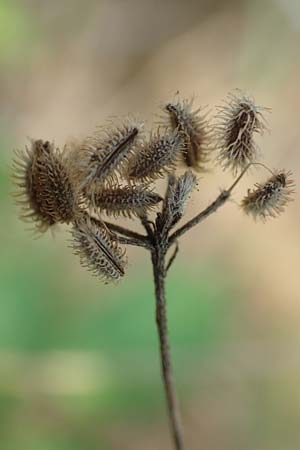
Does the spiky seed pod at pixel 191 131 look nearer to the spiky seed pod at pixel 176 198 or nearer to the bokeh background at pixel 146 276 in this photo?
the spiky seed pod at pixel 176 198

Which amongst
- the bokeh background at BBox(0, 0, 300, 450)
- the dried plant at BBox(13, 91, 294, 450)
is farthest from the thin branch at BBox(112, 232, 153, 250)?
the bokeh background at BBox(0, 0, 300, 450)

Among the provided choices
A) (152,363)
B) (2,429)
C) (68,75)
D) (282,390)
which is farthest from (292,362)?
(68,75)

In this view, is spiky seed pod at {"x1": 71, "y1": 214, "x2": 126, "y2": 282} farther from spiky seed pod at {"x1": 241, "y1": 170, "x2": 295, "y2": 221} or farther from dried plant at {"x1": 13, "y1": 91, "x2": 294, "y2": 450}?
spiky seed pod at {"x1": 241, "y1": 170, "x2": 295, "y2": 221}

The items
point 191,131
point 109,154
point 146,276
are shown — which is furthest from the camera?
point 146,276

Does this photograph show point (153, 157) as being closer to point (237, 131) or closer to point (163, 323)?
point (237, 131)

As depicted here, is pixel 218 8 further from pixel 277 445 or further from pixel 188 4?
pixel 277 445

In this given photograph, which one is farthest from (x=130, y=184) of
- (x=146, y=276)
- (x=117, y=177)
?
(x=146, y=276)

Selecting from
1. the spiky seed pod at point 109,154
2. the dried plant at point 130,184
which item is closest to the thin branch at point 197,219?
the dried plant at point 130,184
